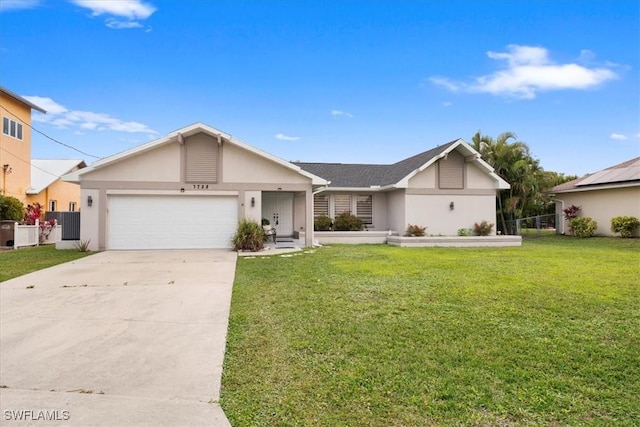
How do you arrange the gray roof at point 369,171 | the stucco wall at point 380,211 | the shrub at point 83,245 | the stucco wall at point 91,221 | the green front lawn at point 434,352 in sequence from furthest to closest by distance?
the stucco wall at point 380,211 < the gray roof at point 369,171 < the stucco wall at point 91,221 < the shrub at point 83,245 < the green front lawn at point 434,352

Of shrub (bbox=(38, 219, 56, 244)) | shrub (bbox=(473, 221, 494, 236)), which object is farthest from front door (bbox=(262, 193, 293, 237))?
shrub (bbox=(38, 219, 56, 244))

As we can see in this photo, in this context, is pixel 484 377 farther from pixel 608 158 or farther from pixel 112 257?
pixel 608 158

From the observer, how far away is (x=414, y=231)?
752 inches

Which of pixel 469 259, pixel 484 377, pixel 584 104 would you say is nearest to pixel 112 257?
pixel 469 259

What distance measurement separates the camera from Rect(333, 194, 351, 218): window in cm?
2147

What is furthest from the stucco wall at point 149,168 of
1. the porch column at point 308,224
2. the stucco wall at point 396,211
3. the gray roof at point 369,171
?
the stucco wall at point 396,211

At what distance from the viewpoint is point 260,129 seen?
27266mm

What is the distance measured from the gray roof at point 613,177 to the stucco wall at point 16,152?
108ft

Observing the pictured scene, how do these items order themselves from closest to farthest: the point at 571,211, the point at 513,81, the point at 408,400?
the point at 408,400, the point at 513,81, the point at 571,211

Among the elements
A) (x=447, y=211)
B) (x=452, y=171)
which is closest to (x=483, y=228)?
(x=447, y=211)

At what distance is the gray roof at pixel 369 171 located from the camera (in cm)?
2037

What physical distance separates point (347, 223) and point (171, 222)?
842cm

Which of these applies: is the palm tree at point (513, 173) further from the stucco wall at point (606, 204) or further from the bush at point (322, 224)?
the bush at point (322, 224)

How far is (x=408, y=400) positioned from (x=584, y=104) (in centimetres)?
2286
